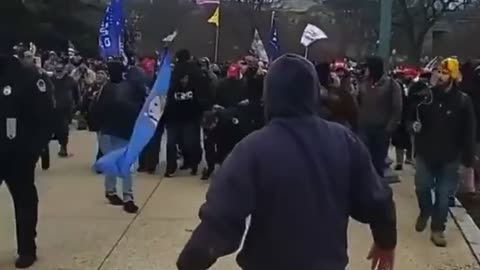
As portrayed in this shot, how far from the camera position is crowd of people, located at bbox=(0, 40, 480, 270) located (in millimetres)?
3758

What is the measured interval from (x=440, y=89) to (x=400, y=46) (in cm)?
4293

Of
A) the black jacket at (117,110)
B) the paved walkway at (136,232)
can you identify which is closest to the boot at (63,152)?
the paved walkway at (136,232)

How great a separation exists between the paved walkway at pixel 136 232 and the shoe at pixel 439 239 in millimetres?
71

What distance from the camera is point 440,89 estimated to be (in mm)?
8484

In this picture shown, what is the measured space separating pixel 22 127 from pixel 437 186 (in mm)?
3786

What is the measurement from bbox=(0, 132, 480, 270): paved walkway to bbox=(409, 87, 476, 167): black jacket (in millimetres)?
853

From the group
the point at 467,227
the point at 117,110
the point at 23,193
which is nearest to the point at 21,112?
the point at 23,193

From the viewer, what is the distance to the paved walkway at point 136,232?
7.84 meters

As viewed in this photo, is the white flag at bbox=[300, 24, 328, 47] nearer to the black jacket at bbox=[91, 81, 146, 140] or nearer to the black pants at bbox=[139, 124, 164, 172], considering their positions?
the black pants at bbox=[139, 124, 164, 172]

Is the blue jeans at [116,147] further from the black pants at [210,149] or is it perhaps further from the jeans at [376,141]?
the jeans at [376,141]

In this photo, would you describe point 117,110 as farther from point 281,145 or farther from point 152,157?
point 281,145

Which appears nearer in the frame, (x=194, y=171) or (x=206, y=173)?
(x=206, y=173)

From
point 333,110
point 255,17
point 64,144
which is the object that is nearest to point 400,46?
point 255,17

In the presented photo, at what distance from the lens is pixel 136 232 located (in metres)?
8.98
